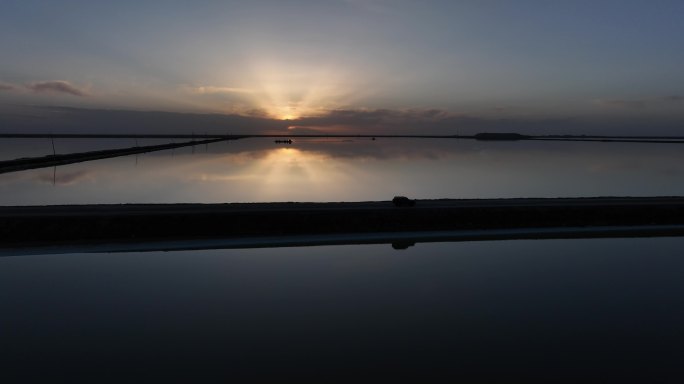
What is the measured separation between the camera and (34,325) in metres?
13.0

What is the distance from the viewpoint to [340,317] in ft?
45.5

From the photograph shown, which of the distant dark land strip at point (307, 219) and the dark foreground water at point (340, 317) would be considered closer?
the dark foreground water at point (340, 317)

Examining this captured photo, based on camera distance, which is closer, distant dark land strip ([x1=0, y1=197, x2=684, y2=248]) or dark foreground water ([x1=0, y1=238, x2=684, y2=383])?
dark foreground water ([x1=0, y1=238, x2=684, y2=383])

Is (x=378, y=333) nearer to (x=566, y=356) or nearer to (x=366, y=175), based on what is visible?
(x=566, y=356)

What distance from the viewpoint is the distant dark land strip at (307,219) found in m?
23.4

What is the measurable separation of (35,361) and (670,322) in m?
17.2

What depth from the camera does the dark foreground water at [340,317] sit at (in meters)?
10.6

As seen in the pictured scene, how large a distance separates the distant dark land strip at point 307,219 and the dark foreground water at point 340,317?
3.04 meters

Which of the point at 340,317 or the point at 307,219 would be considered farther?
the point at 307,219

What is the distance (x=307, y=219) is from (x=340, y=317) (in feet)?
41.5

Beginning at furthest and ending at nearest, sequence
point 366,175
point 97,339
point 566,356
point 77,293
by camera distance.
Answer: point 366,175, point 77,293, point 97,339, point 566,356

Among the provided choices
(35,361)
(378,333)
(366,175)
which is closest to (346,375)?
(378,333)

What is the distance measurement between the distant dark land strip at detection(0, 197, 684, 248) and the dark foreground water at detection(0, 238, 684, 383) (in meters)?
3.04

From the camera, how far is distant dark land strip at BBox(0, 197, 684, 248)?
23438 millimetres
